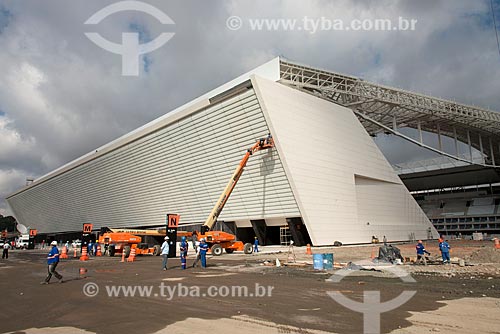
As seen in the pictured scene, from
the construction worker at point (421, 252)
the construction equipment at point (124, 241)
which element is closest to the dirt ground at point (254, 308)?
the construction worker at point (421, 252)

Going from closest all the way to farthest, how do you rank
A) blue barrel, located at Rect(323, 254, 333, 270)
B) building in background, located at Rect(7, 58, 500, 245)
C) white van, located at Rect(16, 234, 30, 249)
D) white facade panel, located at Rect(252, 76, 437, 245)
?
blue barrel, located at Rect(323, 254, 333, 270) → white facade panel, located at Rect(252, 76, 437, 245) → building in background, located at Rect(7, 58, 500, 245) → white van, located at Rect(16, 234, 30, 249)

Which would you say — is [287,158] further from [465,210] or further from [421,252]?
[465,210]

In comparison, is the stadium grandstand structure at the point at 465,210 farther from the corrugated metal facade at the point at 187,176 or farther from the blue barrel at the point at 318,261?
the blue barrel at the point at 318,261

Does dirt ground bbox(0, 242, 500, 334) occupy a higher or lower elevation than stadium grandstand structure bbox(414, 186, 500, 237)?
lower

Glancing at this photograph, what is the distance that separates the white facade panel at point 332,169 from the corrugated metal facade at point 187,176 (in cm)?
145

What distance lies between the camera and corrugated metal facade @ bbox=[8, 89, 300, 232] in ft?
109

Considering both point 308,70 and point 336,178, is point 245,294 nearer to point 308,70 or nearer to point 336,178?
point 336,178

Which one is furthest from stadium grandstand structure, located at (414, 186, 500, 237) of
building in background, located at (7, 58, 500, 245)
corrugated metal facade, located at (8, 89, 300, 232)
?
corrugated metal facade, located at (8, 89, 300, 232)

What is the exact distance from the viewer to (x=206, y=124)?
119 ft

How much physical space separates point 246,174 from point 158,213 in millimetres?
21362

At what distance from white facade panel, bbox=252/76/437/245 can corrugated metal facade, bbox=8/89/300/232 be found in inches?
57.0

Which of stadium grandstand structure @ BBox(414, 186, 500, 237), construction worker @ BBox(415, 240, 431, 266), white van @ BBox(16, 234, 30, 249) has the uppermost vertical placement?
stadium grandstand structure @ BBox(414, 186, 500, 237)

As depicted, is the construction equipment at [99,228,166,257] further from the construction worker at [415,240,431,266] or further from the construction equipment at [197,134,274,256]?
the construction worker at [415,240,431,266]

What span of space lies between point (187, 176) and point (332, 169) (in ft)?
57.4
